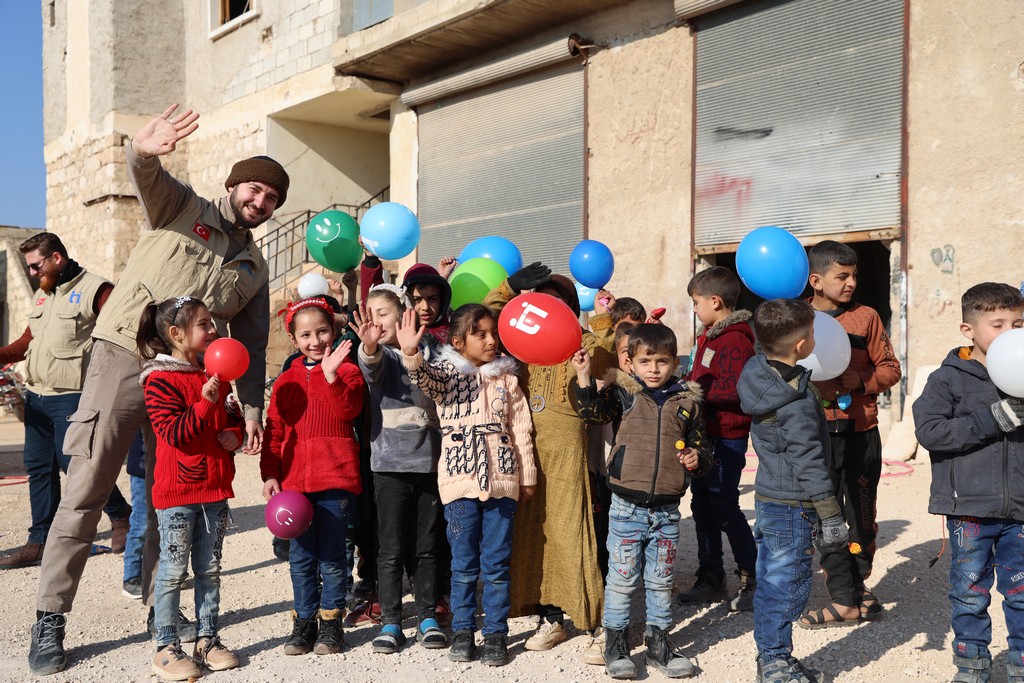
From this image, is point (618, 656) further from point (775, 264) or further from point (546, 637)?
point (775, 264)

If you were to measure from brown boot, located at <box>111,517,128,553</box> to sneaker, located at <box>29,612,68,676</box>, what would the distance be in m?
1.87

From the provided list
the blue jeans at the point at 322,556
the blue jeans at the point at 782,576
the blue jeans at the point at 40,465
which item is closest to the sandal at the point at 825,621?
the blue jeans at the point at 782,576

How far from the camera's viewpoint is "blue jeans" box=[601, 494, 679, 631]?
331 cm

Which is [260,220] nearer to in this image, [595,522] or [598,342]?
[598,342]

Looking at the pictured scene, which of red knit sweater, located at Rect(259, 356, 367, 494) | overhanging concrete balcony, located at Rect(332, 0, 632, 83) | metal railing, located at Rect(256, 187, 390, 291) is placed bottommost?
red knit sweater, located at Rect(259, 356, 367, 494)

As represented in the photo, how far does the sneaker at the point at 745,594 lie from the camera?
3986mm

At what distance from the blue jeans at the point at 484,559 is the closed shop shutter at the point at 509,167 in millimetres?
6981

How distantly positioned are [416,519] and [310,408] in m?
0.68

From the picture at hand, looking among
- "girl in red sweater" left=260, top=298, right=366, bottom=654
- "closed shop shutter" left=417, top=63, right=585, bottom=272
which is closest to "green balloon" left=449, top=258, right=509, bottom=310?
"girl in red sweater" left=260, top=298, right=366, bottom=654

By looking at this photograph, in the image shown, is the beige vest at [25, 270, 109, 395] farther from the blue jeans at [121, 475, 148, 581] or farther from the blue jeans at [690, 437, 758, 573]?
the blue jeans at [690, 437, 758, 573]

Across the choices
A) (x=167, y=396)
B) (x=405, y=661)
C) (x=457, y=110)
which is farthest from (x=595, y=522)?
(x=457, y=110)

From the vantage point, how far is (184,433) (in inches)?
128

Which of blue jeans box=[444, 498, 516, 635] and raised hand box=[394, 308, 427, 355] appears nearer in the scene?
raised hand box=[394, 308, 427, 355]

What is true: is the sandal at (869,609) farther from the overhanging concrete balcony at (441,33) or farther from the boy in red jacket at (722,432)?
the overhanging concrete balcony at (441,33)
